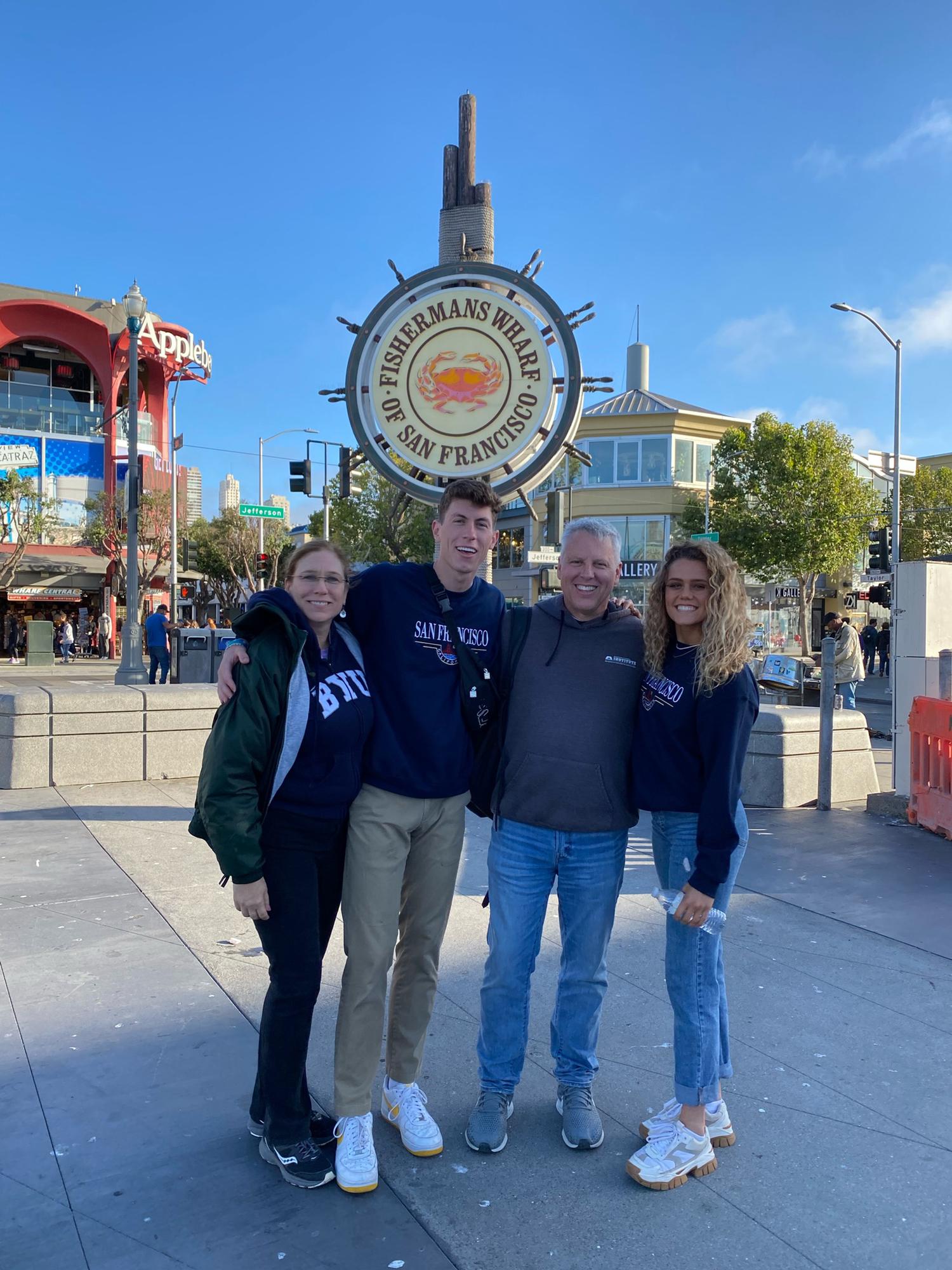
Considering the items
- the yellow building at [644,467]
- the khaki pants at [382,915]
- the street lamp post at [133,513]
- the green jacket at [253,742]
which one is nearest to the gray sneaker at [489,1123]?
the khaki pants at [382,915]

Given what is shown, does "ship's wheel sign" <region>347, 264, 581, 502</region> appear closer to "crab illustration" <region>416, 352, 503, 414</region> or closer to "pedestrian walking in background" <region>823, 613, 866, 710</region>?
"crab illustration" <region>416, 352, 503, 414</region>

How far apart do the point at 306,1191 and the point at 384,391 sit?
525 centimetres

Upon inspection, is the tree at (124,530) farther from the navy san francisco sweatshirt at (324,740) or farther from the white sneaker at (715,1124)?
the white sneaker at (715,1124)

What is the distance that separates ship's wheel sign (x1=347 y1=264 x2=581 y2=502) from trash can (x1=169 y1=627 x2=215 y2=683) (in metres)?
15.0

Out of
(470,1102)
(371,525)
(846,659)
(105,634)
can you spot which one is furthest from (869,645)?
(470,1102)

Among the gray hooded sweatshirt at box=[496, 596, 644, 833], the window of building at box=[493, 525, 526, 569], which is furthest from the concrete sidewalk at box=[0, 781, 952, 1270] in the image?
the window of building at box=[493, 525, 526, 569]

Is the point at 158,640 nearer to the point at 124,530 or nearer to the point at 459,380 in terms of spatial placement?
the point at 459,380

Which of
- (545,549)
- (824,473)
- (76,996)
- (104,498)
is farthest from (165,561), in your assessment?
(76,996)

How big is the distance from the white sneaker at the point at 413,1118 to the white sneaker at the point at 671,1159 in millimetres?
582

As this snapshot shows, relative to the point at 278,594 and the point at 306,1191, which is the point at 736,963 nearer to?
the point at 306,1191

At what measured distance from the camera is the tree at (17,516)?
103ft

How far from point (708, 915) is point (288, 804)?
4.18 ft

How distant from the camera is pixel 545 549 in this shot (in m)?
7.50

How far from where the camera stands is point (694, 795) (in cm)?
282
